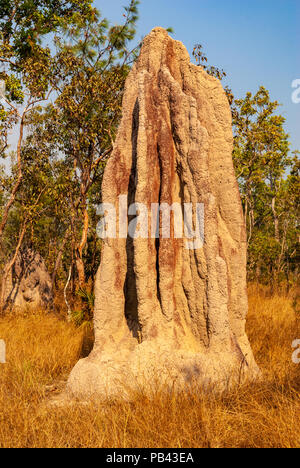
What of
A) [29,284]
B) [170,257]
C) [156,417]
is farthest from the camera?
[29,284]

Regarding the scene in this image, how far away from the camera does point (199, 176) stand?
478cm

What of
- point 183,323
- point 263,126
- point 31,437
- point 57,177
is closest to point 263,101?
point 263,126

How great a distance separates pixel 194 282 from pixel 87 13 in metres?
7.88

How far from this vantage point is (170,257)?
4727 mm

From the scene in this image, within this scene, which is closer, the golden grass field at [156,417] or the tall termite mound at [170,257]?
the golden grass field at [156,417]

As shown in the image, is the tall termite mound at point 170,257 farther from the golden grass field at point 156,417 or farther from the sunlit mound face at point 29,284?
the sunlit mound face at point 29,284

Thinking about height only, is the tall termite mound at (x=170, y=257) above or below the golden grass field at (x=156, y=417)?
above

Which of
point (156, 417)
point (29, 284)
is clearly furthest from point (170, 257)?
point (29, 284)

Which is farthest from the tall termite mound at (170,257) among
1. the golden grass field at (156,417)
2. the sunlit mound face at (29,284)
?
the sunlit mound face at (29,284)

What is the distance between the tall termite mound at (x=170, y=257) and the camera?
14.8 ft

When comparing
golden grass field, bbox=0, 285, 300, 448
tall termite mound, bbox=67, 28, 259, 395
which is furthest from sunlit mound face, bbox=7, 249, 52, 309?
tall termite mound, bbox=67, 28, 259, 395

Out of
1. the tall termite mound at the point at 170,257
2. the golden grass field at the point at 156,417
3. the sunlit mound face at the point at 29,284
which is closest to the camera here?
the golden grass field at the point at 156,417

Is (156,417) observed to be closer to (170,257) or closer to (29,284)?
(170,257)

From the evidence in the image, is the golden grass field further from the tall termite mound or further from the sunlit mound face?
the sunlit mound face
